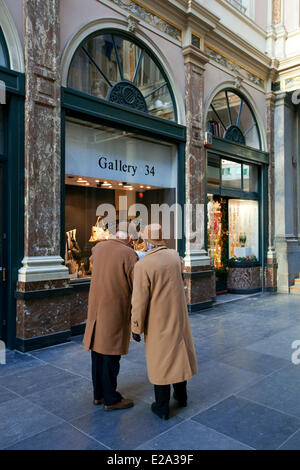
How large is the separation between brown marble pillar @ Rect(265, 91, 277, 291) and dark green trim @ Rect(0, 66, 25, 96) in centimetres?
771

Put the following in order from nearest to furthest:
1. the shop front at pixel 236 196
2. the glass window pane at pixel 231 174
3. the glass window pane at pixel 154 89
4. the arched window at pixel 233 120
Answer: the glass window pane at pixel 154 89 < the arched window at pixel 233 120 < the shop front at pixel 236 196 < the glass window pane at pixel 231 174

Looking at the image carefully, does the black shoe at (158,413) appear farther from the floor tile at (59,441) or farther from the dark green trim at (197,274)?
the dark green trim at (197,274)

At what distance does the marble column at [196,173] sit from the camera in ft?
25.8

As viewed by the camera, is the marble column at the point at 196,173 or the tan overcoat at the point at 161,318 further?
the marble column at the point at 196,173

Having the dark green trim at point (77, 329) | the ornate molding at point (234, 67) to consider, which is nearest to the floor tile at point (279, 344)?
the dark green trim at point (77, 329)

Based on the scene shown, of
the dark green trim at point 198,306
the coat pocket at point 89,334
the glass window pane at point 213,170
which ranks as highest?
the glass window pane at point 213,170

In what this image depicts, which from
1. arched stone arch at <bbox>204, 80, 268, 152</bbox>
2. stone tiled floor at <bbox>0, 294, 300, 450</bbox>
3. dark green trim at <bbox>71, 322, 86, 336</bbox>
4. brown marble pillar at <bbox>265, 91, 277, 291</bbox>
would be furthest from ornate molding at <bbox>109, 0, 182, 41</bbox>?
stone tiled floor at <bbox>0, 294, 300, 450</bbox>

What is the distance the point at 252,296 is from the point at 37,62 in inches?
292

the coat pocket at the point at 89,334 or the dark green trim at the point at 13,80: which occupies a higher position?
the dark green trim at the point at 13,80

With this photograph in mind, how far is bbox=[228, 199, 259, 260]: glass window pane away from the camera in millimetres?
10422

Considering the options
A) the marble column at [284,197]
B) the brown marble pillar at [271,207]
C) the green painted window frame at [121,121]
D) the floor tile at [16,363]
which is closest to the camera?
the floor tile at [16,363]

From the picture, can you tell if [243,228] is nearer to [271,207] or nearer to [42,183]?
[271,207]

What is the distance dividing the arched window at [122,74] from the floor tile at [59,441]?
494 centimetres

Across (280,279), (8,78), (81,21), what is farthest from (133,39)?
(280,279)
